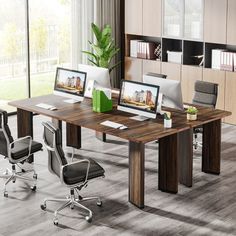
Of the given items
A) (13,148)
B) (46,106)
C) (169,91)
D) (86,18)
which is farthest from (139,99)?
(86,18)

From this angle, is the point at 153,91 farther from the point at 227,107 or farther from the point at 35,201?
the point at 227,107

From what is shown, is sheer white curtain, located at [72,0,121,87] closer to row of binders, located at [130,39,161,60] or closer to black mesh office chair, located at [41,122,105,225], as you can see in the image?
row of binders, located at [130,39,161,60]

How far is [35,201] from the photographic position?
6.89m

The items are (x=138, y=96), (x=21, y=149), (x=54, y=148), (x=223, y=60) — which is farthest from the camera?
(x=223, y=60)

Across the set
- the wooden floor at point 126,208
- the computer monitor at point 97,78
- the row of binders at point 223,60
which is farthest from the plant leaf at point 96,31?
the wooden floor at point 126,208

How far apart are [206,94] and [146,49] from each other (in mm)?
2746

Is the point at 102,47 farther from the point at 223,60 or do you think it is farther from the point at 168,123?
the point at 168,123

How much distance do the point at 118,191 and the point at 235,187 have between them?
1346 millimetres

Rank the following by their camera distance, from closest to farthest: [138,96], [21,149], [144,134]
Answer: [144,134] < [21,149] < [138,96]

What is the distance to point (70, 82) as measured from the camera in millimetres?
8164

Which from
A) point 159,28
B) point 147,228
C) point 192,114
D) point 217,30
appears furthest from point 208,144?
point 159,28

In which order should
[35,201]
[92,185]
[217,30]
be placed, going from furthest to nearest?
[217,30]
[92,185]
[35,201]

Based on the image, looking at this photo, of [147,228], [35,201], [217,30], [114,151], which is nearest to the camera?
[147,228]

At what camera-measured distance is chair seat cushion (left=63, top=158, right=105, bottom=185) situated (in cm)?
629
